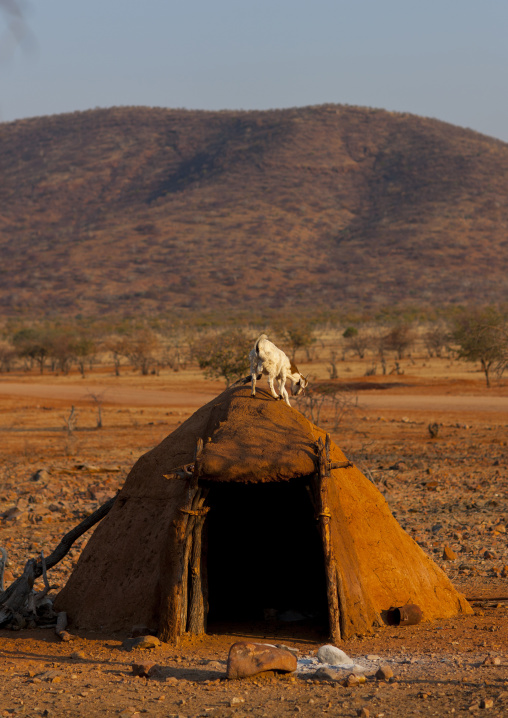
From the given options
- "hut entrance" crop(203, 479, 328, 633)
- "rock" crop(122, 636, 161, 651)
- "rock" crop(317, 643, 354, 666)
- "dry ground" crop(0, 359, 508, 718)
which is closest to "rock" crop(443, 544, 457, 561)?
"dry ground" crop(0, 359, 508, 718)

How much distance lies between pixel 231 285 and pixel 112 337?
92.0 feet

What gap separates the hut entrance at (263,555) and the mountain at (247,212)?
213 ft

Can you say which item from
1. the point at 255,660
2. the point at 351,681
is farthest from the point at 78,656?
the point at 351,681

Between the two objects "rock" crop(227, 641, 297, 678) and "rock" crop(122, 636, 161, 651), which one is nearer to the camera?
"rock" crop(227, 641, 297, 678)

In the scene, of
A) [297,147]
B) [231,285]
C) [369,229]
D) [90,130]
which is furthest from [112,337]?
[90,130]

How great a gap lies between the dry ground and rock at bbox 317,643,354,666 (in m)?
0.16

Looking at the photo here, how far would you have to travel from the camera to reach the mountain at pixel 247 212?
78188 mm

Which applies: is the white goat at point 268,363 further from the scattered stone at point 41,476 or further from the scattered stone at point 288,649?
the scattered stone at point 41,476

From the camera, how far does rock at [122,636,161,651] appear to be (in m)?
6.36

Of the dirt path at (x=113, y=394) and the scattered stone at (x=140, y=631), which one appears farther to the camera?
the dirt path at (x=113, y=394)

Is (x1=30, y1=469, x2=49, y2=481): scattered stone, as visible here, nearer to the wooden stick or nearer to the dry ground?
the dry ground

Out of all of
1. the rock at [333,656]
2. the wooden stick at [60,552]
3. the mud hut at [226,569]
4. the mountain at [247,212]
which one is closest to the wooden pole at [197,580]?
the mud hut at [226,569]

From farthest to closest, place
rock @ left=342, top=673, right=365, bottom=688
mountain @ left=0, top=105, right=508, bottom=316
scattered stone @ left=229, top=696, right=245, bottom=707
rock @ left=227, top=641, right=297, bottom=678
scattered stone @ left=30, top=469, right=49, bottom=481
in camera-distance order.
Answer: mountain @ left=0, top=105, right=508, bottom=316
scattered stone @ left=30, top=469, right=49, bottom=481
rock @ left=227, top=641, right=297, bottom=678
rock @ left=342, top=673, right=365, bottom=688
scattered stone @ left=229, top=696, right=245, bottom=707

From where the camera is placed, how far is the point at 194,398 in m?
27.5
